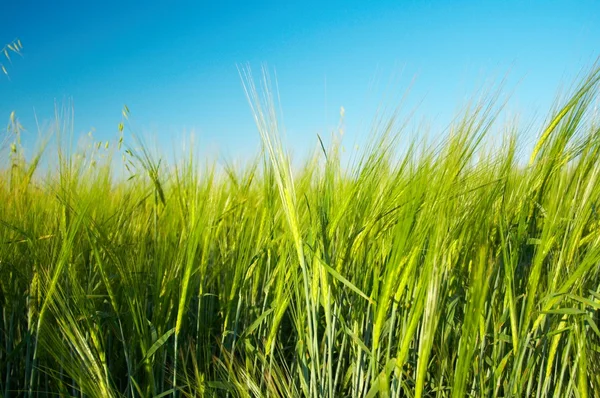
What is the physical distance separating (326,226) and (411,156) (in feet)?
0.81

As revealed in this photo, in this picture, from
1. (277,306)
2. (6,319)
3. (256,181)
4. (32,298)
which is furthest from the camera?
(256,181)

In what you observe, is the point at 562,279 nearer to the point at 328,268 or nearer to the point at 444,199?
the point at 444,199

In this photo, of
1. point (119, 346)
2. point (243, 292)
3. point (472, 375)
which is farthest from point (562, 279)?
point (119, 346)

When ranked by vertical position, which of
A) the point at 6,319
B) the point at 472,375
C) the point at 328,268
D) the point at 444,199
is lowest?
the point at 472,375

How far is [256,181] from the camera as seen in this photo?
5.53 feet

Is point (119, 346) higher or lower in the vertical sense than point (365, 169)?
lower

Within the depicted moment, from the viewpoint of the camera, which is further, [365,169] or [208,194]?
[208,194]

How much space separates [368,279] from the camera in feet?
3.45

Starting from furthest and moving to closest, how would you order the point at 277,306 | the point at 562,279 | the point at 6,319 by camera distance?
the point at 6,319
the point at 277,306
the point at 562,279

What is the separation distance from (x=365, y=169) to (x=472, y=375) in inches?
20.9

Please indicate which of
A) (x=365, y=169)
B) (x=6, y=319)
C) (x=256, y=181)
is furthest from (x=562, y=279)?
(x=6, y=319)

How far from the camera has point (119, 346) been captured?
4.40ft

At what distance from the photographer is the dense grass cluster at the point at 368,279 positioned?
2.92 ft

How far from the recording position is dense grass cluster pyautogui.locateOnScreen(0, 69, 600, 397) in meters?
0.89
